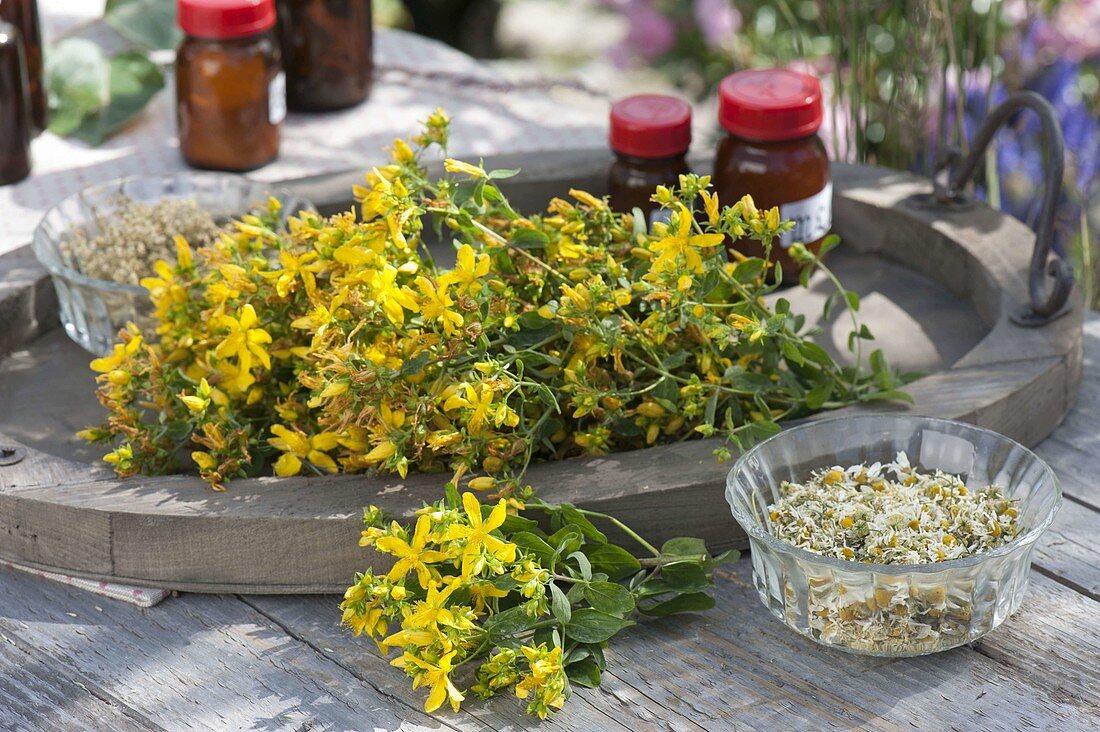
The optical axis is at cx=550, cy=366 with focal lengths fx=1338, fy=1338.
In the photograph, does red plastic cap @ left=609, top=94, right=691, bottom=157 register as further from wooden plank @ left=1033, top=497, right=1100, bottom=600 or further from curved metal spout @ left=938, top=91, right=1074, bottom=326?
wooden plank @ left=1033, top=497, right=1100, bottom=600

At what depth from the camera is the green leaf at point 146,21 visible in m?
2.03

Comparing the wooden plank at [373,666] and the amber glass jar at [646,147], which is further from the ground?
the amber glass jar at [646,147]

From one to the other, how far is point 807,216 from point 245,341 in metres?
0.62

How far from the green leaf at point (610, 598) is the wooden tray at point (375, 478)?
99 millimetres

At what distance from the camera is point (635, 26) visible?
124 inches

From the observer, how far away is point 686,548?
1.00m

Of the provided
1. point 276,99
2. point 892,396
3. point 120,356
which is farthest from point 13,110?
point 892,396

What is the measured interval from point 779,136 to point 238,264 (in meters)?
0.55

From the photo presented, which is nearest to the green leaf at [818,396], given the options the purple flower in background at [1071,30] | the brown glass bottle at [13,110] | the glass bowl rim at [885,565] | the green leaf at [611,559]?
the glass bowl rim at [885,565]

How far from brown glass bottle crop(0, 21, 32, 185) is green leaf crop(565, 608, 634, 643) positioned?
1.06m

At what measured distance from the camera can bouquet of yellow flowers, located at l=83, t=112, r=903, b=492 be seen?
97 centimetres

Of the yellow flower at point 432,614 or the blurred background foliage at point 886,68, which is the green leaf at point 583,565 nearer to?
the yellow flower at point 432,614

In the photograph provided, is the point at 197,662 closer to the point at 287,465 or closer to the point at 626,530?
the point at 287,465

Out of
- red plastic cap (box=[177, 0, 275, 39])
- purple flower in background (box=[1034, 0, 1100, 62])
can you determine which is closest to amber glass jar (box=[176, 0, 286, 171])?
red plastic cap (box=[177, 0, 275, 39])
